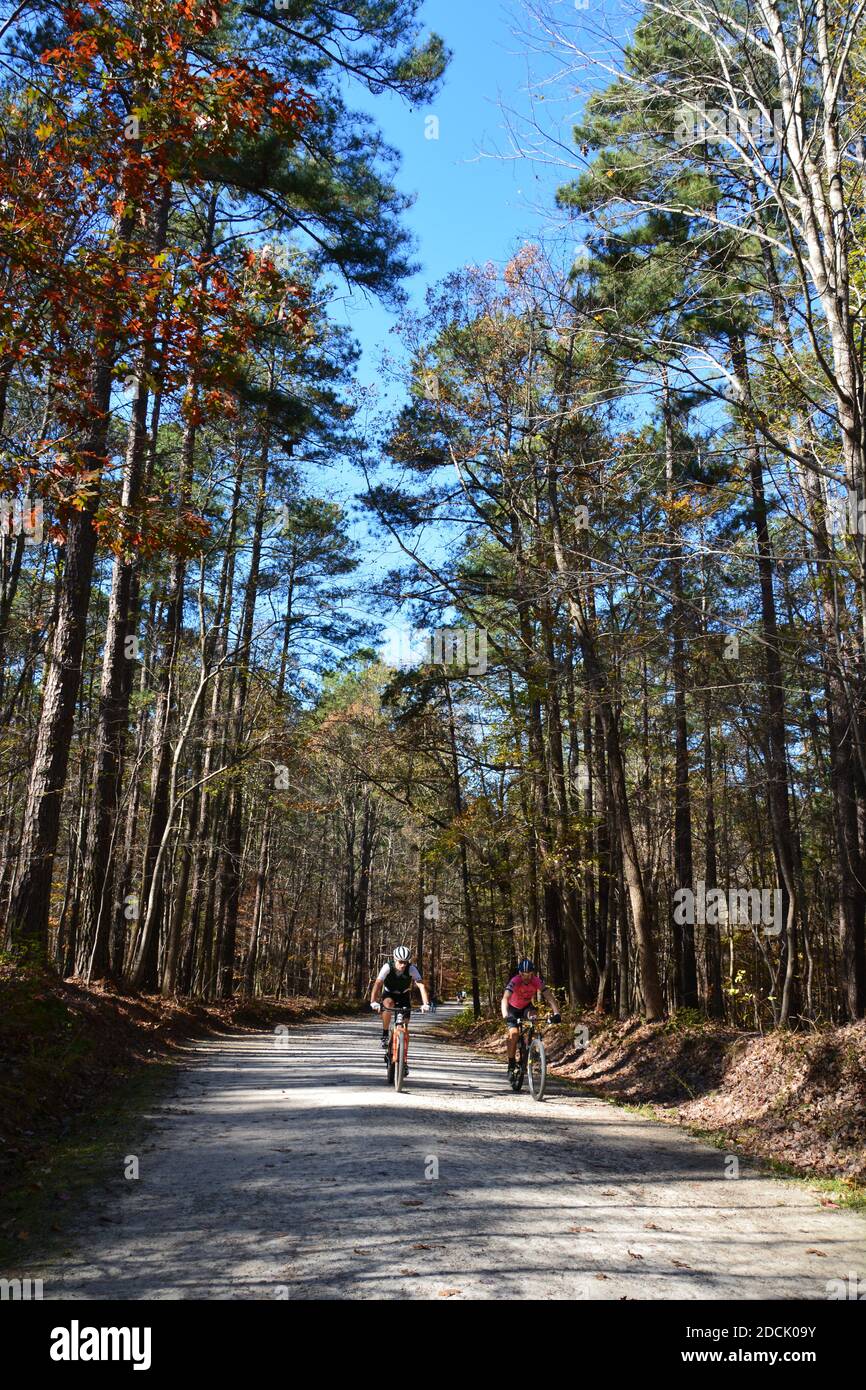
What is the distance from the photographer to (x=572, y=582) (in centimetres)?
923

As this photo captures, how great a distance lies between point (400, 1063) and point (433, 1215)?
6475 millimetres

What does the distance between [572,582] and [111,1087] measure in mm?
7536

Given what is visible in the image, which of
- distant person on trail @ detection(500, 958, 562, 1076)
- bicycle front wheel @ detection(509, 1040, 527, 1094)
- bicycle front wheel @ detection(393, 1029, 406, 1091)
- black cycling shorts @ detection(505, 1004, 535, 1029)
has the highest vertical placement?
distant person on trail @ detection(500, 958, 562, 1076)

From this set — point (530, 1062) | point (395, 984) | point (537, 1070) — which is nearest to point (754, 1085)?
point (537, 1070)

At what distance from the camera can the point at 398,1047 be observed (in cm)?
1213

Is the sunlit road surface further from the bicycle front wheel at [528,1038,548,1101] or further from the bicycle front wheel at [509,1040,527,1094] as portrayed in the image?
the bicycle front wheel at [509,1040,527,1094]

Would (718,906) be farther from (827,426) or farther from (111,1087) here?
(111,1087)

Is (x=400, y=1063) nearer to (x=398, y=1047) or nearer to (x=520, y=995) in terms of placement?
(x=398, y=1047)

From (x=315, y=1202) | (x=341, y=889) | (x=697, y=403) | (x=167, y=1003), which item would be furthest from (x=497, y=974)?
(x=315, y=1202)

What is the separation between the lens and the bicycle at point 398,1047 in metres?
12.1

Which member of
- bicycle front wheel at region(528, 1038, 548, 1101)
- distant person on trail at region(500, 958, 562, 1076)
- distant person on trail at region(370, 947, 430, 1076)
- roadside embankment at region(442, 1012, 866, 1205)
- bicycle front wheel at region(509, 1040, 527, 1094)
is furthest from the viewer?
bicycle front wheel at region(509, 1040, 527, 1094)

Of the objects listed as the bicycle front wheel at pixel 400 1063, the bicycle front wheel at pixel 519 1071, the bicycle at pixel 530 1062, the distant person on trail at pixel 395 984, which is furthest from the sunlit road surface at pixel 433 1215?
the bicycle front wheel at pixel 519 1071

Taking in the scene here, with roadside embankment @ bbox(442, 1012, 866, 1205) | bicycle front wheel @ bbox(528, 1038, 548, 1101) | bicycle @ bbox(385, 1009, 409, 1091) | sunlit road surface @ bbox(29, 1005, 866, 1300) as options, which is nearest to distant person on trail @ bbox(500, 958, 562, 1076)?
bicycle front wheel @ bbox(528, 1038, 548, 1101)

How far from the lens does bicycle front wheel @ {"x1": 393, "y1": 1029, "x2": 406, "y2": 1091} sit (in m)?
12.0
